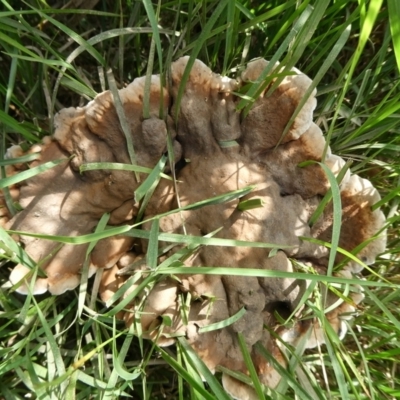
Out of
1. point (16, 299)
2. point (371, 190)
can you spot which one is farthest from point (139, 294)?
point (371, 190)

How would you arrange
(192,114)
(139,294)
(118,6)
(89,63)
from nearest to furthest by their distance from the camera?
(192,114) → (139,294) → (118,6) → (89,63)

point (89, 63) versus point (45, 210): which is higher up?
point (89, 63)

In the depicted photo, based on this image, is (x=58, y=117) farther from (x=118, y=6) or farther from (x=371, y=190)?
(x=371, y=190)

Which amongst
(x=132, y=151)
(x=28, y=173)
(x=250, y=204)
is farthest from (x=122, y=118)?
(x=250, y=204)

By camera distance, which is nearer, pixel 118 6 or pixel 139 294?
pixel 139 294

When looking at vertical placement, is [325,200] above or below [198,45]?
below

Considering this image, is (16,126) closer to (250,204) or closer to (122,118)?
(122,118)
